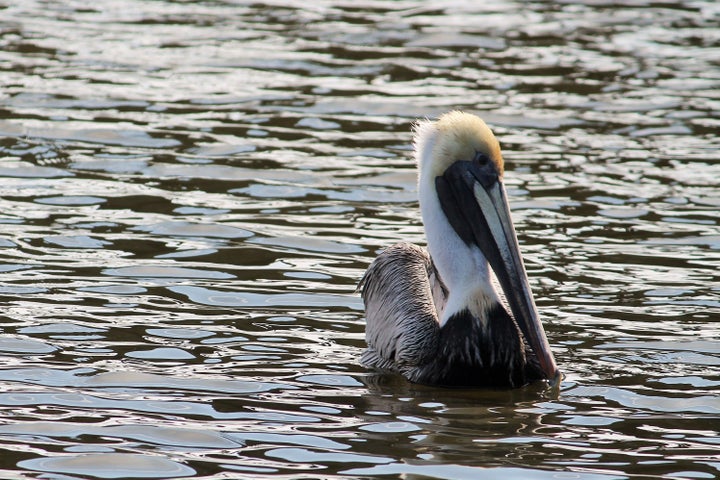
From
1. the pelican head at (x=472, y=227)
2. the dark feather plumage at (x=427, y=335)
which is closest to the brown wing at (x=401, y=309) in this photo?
the dark feather plumage at (x=427, y=335)

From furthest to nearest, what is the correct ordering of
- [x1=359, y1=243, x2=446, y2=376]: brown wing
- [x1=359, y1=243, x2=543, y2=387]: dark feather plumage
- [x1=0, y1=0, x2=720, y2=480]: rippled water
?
[x1=359, y1=243, x2=446, y2=376]: brown wing → [x1=359, y1=243, x2=543, y2=387]: dark feather plumage → [x1=0, y1=0, x2=720, y2=480]: rippled water

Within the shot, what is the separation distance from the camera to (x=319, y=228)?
880 centimetres

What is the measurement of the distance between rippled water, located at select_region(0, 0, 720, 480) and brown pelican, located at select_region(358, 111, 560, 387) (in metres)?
0.17

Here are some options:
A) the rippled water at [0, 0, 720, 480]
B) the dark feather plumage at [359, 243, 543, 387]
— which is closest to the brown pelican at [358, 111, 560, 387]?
the dark feather plumage at [359, 243, 543, 387]

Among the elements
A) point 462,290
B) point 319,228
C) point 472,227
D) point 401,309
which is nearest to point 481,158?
point 472,227

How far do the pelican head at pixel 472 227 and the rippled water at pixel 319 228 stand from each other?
37 centimetres

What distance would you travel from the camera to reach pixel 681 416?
5691 mm

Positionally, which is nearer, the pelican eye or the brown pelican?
the brown pelican

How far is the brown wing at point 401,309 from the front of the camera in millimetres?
6426

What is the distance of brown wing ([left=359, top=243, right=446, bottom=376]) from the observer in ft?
21.1

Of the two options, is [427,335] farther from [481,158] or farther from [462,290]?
[481,158]

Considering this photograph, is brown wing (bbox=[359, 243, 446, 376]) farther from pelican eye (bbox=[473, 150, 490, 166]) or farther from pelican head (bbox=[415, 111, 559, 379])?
pelican eye (bbox=[473, 150, 490, 166])

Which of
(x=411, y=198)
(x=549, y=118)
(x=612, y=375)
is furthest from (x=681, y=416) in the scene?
(x=549, y=118)

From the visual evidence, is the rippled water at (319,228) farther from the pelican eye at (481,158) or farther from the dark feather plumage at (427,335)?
the pelican eye at (481,158)
